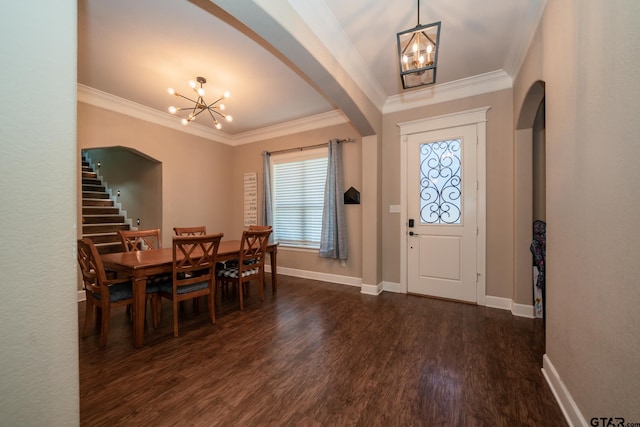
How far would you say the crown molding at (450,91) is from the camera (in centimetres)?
300

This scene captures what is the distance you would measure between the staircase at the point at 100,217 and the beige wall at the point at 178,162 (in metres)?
1.37

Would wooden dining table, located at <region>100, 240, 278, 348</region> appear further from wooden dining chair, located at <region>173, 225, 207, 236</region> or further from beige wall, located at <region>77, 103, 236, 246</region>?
beige wall, located at <region>77, 103, 236, 246</region>

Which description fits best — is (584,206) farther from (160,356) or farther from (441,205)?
(160,356)

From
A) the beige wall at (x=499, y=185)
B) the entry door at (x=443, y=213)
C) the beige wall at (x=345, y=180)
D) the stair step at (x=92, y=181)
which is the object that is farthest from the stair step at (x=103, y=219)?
the beige wall at (x=499, y=185)

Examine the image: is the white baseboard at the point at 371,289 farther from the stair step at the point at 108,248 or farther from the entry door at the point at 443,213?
the stair step at the point at 108,248

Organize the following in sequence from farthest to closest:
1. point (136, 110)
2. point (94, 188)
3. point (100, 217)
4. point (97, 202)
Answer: point (94, 188) → point (97, 202) → point (100, 217) → point (136, 110)

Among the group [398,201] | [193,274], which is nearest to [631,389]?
[398,201]

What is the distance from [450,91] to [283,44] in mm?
2434

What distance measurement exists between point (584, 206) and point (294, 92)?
321 centimetres

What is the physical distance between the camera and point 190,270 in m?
2.48

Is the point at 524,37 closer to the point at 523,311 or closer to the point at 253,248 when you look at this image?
the point at 523,311

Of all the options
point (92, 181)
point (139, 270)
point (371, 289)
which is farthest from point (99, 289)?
point (92, 181)

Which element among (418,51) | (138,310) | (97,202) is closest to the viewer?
(418,51)

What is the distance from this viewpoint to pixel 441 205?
3.37m
